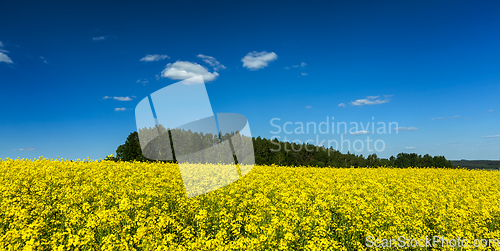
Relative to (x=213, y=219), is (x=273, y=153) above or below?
above

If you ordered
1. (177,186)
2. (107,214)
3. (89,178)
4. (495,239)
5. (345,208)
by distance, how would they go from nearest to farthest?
(107,214) → (495,239) → (345,208) → (177,186) → (89,178)

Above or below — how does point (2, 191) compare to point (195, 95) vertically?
below

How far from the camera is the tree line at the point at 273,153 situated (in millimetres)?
42281

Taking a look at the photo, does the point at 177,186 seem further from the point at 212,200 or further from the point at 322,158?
the point at 322,158

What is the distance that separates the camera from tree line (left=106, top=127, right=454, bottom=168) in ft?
139

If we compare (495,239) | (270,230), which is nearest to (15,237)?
(270,230)

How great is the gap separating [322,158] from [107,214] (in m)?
67.8

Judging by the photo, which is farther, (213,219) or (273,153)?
(273,153)

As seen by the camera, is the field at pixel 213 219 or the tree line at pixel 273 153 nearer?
the field at pixel 213 219

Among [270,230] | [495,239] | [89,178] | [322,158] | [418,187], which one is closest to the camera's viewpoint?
[270,230]

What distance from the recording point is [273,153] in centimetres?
7050

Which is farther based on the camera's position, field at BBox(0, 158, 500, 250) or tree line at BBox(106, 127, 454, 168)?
tree line at BBox(106, 127, 454, 168)

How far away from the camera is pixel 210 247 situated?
464 centimetres

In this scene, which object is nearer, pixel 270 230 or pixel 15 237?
pixel 15 237
